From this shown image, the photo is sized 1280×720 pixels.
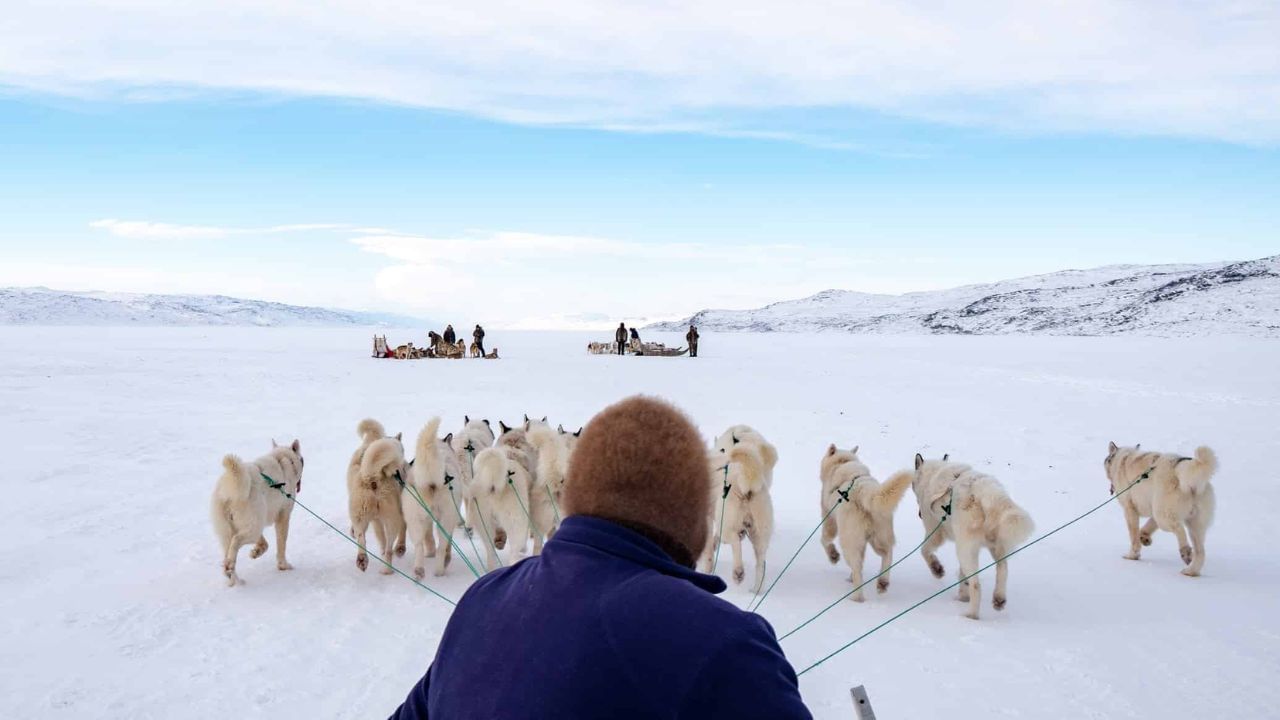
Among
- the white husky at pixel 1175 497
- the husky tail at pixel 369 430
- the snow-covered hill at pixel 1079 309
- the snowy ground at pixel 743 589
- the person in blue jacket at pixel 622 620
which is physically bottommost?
the snowy ground at pixel 743 589

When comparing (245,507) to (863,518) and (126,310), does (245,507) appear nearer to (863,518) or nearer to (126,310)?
(863,518)

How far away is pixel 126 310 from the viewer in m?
125

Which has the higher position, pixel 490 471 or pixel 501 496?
pixel 490 471

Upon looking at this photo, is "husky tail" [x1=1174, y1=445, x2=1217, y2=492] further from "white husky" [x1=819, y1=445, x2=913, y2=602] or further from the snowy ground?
"white husky" [x1=819, y1=445, x2=913, y2=602]

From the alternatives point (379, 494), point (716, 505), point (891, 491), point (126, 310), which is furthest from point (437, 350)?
point (126, 310)

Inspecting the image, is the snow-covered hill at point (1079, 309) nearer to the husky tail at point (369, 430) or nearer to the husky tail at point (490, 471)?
the husky tail at point (490, 471)

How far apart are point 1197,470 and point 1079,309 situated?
243 ft

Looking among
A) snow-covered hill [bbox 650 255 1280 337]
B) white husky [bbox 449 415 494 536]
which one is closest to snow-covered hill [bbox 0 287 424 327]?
snow-covered hill [bbox 650 255 1280 337]

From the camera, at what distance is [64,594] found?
532cm

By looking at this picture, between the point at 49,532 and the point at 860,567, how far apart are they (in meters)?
6.95

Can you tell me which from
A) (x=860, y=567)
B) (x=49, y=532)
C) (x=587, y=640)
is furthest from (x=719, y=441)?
(x=49, y=532)

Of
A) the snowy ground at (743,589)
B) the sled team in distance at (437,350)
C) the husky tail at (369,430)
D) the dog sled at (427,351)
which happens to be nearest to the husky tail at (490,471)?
the snowy ground at (743,589)

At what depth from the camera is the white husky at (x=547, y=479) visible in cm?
582

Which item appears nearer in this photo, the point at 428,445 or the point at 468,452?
the point at 428,445
